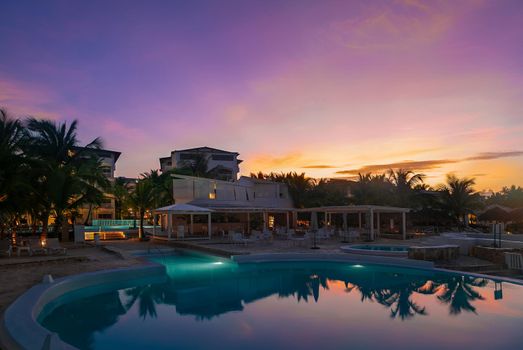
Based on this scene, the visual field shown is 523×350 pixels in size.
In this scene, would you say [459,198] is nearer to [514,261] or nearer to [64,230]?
[514,261]

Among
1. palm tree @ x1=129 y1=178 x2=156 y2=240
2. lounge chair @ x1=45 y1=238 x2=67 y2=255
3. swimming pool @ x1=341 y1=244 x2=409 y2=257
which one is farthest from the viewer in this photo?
palm tree @ x1=129 y1=178 x2=156 y2=240

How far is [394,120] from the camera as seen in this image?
20.9m

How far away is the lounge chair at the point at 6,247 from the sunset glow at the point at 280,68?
5.95 meters

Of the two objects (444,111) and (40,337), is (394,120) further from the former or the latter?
(40,337)

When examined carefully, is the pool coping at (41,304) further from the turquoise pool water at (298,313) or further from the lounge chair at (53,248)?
the lounge chair at (53,248)

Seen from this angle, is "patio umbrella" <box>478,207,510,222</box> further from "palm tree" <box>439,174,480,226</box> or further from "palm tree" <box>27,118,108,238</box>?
"palm tree" <box>27,118,108,238</box>

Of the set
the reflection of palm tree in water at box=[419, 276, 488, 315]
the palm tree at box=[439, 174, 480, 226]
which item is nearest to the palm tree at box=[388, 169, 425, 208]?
the palm tree at box=[439, 174, 480, 226]

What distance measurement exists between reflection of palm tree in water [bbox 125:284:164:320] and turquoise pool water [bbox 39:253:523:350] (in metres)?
0.03

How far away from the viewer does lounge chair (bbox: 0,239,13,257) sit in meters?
14.6

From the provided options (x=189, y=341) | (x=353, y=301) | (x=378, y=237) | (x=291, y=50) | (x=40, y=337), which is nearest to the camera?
(x=40, y=337)

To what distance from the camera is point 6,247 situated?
15453mm

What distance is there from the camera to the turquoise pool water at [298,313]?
7.14 metres

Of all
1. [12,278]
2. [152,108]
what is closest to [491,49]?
[152,108]

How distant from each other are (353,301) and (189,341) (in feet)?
16.7
